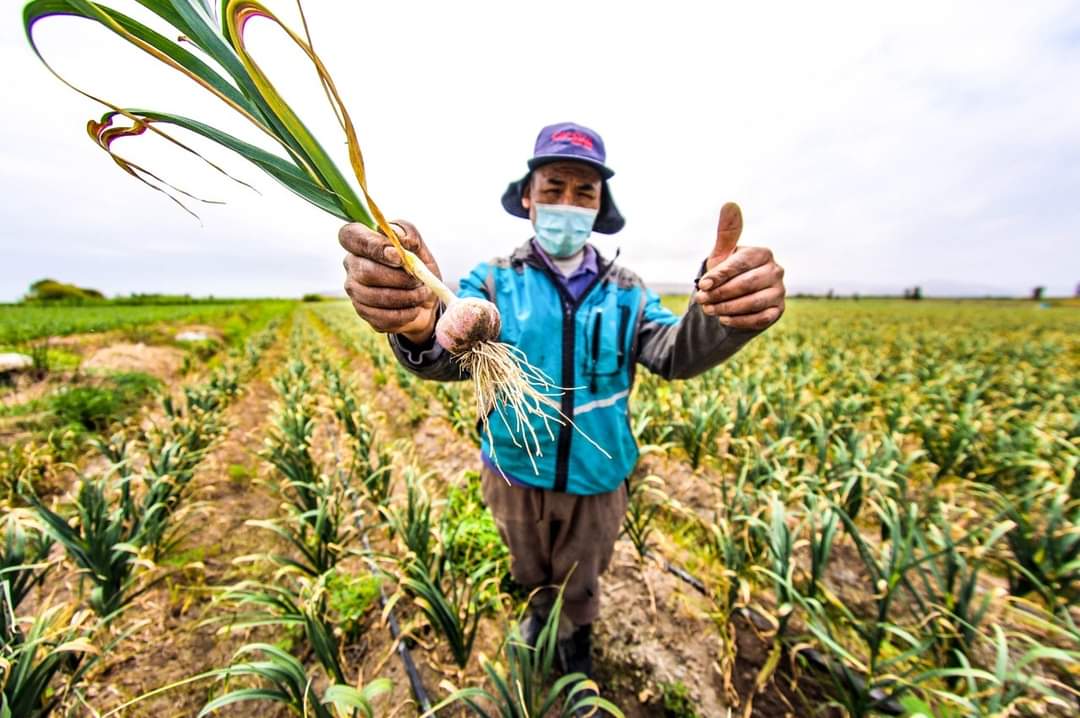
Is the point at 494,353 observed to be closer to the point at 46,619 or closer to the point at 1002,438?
the point at 46,619

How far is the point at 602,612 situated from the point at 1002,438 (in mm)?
3898

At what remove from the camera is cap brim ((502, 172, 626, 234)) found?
2.04 metres

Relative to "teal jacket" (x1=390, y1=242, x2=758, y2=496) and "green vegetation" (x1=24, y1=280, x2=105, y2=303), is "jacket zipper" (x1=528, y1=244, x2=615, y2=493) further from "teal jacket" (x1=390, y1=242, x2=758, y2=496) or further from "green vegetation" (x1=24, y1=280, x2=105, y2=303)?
"green vegetation" (x1=24, y1=280, x2=105, y2=303)

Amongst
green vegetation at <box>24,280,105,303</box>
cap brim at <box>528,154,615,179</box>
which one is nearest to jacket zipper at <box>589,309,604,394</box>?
cap brim at <box>528,154,615,179</box>

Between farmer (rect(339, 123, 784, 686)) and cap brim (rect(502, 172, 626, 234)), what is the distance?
0.24ft

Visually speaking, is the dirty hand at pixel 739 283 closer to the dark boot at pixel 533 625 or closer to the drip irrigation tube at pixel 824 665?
the drip irrigation tube at pixel 824 665

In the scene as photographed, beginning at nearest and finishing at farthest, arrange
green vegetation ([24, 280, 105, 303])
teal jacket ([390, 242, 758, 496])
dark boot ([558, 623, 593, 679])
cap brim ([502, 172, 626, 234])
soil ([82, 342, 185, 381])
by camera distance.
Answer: teal jacket ([390, 242, 758, 496]) < dark boot ([558, 623, 593, 679]) < cap brim ([502, 172, 626, 234]) < soil ([82, 342, 185, 381]) < green vegetation ([24, 280, 105, 303])

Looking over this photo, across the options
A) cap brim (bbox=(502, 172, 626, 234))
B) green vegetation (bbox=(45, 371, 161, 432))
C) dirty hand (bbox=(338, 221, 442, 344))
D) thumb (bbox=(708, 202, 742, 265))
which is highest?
cap brim (bbox=(502, 172, 626, 234))

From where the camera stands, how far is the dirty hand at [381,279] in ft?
3.11

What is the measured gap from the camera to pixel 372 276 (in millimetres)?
976

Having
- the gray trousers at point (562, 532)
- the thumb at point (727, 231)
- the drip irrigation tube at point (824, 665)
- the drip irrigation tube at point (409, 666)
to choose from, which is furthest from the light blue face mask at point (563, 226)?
the drip irrigation tube at point (824, 665)

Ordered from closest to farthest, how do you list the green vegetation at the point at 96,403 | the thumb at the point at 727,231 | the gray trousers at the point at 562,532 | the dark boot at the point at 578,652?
the thumb at the point at 727,231, the gray trousers at the point at 562,532, the dark boot at the point at 578,652, the green vegetation at the point at 96,403

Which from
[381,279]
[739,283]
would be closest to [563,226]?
[739,283]

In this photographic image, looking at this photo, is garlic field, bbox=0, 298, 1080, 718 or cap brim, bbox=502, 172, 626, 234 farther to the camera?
cap brim, bbox=502, 172, 626, 234
